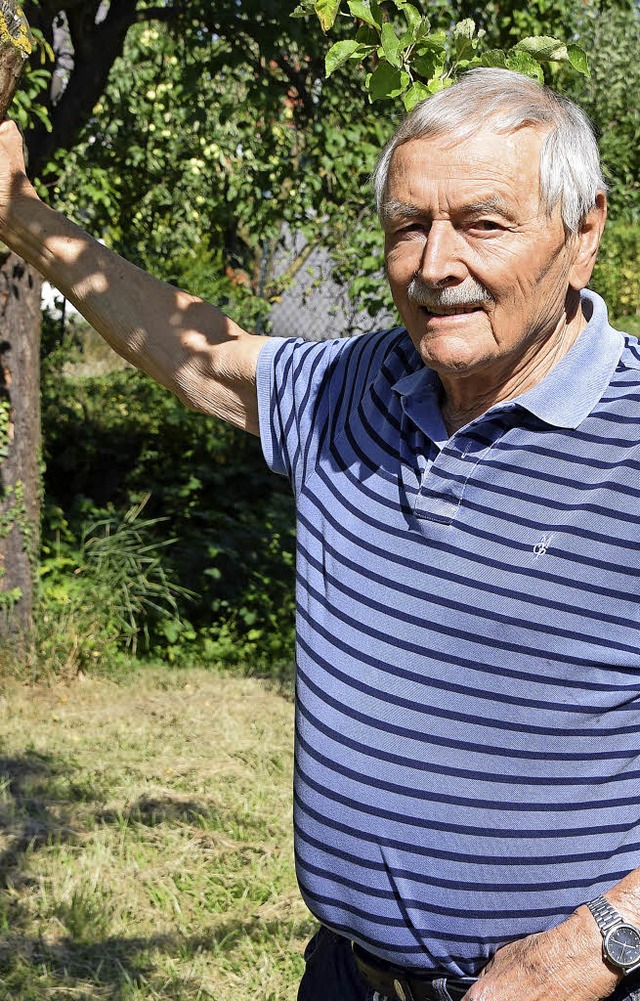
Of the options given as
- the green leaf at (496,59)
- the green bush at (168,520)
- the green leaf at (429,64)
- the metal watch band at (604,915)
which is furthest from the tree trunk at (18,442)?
→ the metal watch band at (604,915)

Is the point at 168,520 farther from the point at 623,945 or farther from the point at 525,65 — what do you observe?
the point at 623,945

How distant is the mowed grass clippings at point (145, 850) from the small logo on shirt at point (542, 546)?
7.25ft

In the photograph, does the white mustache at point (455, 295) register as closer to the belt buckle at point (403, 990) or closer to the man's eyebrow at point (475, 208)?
the man's eyebrow at point (475, 208)

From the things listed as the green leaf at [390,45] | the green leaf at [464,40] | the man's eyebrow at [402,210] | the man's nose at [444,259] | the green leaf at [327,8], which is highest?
the green leaf at [464,40]

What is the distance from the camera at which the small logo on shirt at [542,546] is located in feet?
5.15

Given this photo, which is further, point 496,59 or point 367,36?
point 367,36

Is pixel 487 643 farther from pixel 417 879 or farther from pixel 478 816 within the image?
pixel 417 879

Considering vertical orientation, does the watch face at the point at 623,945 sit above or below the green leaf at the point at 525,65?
below

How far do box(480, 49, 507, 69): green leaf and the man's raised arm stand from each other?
0.65 metres

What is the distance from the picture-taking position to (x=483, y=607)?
158cm

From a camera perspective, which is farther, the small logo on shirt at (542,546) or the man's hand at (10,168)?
the man's hand at (10,168)

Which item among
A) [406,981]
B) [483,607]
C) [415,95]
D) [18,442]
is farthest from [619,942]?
[18,442]

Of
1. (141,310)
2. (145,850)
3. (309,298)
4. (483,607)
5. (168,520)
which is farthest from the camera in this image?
(309,298)

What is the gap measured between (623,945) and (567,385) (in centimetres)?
78
